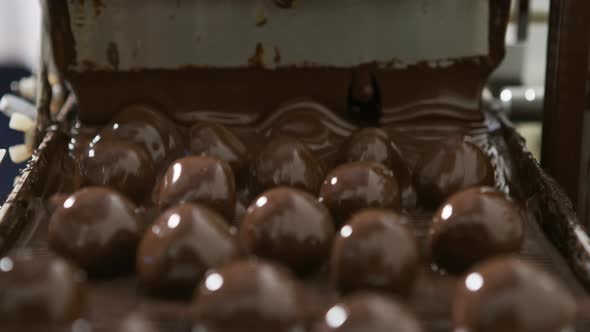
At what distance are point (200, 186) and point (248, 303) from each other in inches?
8.5

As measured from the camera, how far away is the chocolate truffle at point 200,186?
63cm

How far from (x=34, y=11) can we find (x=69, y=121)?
180cm

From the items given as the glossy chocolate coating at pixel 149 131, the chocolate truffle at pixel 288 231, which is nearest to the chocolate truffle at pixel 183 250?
the chocolate truffle at pixel 288 231

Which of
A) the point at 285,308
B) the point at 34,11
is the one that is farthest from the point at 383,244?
the point at 34,11

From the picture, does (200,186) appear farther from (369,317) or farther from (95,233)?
(369,317)

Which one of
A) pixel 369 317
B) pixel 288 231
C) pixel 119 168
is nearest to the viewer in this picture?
pixel 369 317

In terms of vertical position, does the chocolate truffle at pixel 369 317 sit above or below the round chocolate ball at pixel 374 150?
above

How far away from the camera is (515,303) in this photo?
1.46ft

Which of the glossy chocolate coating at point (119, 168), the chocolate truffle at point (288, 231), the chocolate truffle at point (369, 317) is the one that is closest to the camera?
the chocolate truffle at point (369, 317)

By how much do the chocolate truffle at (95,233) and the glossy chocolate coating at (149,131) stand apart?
192 millimetres

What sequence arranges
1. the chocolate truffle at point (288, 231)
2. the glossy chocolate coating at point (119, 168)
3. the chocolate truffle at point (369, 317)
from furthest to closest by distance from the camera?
the glossy chocolate coating at point (119, 168) → the chocolate truffle at point (288, 231) → the chocolate truffle at point (369, 317)

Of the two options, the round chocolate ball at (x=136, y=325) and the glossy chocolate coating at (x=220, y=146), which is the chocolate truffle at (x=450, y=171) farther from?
the round chocolate ball at (x=136, y=325)

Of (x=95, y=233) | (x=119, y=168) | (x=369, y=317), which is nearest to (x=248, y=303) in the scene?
(x=369, y=317)

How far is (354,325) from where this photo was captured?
1.38ft
